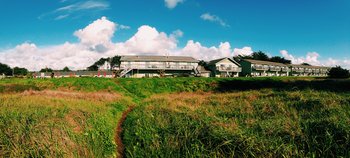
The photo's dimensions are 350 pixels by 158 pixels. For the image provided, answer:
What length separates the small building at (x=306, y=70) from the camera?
101275 millimetres

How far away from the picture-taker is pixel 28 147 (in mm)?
6859

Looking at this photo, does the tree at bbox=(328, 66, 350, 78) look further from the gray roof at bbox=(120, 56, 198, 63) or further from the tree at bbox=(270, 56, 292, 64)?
the tree at bbox=(270, 56, 292, 64)

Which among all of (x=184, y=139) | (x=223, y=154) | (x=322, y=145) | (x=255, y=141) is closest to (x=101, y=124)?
(x=184, y=139)

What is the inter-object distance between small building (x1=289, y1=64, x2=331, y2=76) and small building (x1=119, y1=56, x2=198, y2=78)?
55190mm

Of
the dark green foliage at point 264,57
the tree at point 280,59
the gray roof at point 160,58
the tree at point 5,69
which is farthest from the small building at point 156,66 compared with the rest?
Result: the tree at point 5,69

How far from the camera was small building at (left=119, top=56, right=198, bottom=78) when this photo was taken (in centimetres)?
6673

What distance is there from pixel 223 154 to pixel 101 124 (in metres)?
6.62

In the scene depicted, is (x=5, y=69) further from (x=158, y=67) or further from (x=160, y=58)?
(x=158, y=67)

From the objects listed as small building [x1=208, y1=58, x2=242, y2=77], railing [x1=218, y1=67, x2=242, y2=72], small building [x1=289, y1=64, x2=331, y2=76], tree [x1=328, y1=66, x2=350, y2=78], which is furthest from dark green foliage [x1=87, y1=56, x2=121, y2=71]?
tree [x1=328, y1=66, x2=350, y2=78]

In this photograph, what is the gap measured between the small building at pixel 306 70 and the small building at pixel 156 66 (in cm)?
5519

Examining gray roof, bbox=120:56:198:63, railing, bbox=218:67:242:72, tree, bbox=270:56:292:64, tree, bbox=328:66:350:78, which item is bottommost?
tree, bbox=328:66:350:78

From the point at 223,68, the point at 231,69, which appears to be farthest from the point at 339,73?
the point at 223,68

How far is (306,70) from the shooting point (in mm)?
106125

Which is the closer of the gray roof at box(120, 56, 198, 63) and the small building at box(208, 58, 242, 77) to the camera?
the gray roof at box(120, 56, 198, 63)
